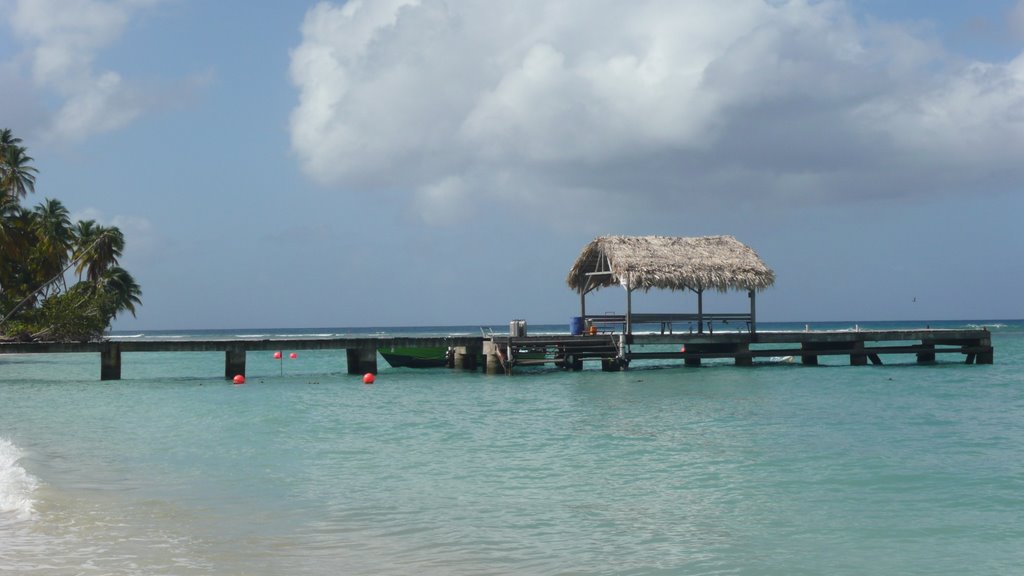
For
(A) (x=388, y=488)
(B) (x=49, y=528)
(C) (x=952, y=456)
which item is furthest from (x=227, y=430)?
(C) (x=952, y=456)

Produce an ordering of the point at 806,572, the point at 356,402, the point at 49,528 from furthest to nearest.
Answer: the point at 356,402
the point at 49,528
the point at 806,572

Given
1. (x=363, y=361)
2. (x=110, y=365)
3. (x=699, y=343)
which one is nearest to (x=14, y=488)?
(x=363, y=361)

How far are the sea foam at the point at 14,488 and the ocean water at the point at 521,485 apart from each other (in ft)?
0.16

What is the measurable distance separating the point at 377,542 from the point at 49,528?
10.4 ft

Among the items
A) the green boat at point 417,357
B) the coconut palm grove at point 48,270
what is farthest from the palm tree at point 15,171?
the green boat at point 417,357

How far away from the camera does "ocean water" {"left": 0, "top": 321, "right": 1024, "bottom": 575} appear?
26.1 feet

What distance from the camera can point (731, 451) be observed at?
13594 mm

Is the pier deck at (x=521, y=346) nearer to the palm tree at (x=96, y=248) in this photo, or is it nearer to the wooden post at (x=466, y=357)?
the wooden post at (x=466, y=357)

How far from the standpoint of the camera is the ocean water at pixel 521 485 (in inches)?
313

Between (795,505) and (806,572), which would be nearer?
(806,572)

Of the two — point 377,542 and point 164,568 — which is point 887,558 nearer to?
point 377,542

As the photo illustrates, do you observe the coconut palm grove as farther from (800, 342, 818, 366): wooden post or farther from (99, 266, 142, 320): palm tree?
(800, 342, 818, 366): wooden post

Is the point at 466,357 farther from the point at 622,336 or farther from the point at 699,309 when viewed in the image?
the point at 699,309

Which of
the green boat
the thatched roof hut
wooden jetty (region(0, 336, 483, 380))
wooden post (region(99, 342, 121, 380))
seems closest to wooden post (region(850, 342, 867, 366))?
the thatched roof hut
